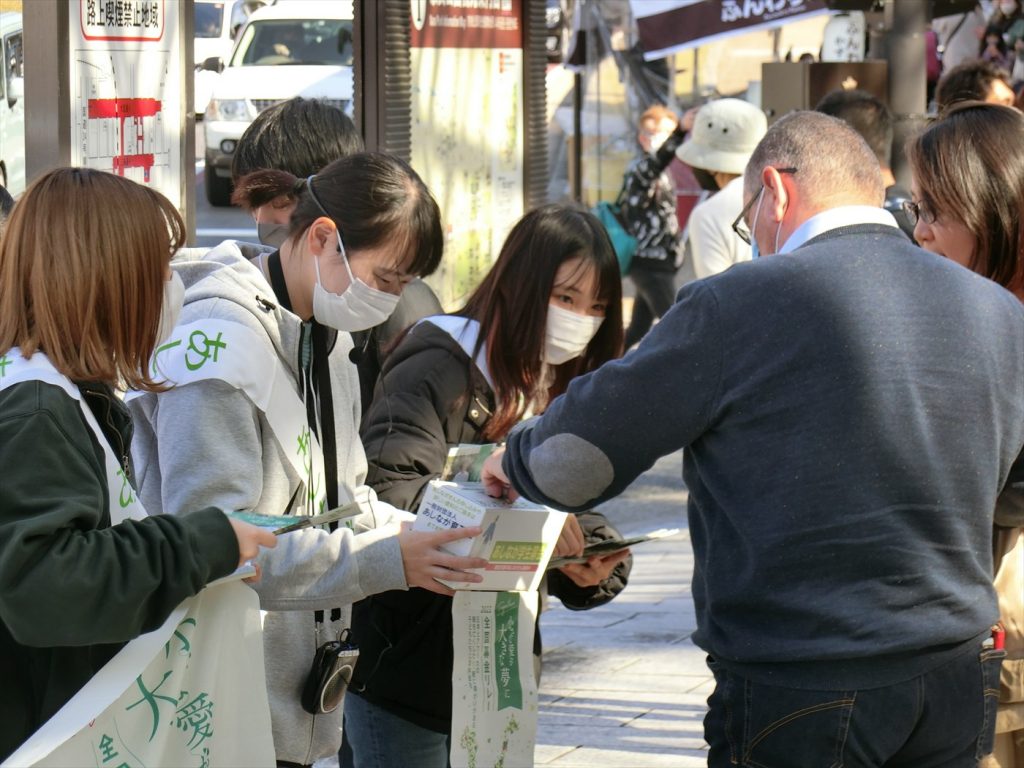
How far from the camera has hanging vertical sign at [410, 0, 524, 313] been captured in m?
6.14

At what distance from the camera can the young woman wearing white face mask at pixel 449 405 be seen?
10.3ft

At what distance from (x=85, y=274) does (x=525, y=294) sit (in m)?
1.33

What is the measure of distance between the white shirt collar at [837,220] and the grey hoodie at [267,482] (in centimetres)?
93

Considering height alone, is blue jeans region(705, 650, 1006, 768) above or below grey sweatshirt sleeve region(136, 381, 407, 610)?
below

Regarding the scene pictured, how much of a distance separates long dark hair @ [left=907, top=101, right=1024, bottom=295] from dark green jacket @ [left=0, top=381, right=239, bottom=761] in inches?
69.6

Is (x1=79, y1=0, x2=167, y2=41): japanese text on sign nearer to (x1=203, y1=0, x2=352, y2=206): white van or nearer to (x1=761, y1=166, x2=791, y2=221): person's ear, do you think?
(x1=761, y1=166, x2=791, y2=221): person's ear

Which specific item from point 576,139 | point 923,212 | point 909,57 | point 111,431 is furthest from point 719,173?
point 576,139

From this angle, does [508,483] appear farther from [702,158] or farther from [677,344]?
[702,158]

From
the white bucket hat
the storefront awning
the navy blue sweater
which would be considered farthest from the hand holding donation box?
the storefront awning

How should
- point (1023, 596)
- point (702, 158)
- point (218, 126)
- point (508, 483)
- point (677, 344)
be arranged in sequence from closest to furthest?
point (677, 344) → point (508, 483) → point (1023, 596) → point (702, 158) → point (218, 126)

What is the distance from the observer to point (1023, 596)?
124 inches

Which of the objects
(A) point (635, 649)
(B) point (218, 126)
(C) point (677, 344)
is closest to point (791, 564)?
(C) point (677, 344)

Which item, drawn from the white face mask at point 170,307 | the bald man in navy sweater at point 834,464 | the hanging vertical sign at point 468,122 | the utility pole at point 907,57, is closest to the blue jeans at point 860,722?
the bald man in navy sweater at point 834,464

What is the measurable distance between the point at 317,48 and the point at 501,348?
779cm
